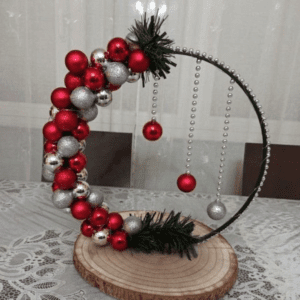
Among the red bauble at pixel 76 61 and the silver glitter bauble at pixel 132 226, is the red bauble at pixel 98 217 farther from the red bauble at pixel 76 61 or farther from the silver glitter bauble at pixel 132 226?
the red bauble at pixel 76 61

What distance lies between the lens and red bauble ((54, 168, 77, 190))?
2.00 feet

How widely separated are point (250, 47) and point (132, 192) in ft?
2.34

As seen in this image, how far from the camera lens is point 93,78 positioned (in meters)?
0.58

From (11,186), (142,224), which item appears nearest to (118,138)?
(11,186)

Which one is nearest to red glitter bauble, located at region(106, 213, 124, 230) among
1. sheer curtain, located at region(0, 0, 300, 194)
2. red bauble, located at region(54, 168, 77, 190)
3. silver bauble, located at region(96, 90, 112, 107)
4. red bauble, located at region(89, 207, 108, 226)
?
red bauble, located at region(89, 207, 108, 226)

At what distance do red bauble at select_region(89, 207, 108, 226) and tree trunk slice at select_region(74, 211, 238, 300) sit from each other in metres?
0.06

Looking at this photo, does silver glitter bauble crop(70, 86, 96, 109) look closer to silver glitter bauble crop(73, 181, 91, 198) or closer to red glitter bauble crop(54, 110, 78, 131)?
red glitter bauble crop(54, 110, 78, 131)

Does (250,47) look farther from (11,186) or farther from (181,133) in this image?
(11,186)

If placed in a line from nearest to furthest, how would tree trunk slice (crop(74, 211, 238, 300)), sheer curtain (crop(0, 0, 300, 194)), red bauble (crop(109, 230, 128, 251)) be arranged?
tree trunk slice (crop(74, 211, 238, 300)), red bauble (crop(109, 230, 128, 251)), sheer curtain (crop(0, 0, 300, 194))

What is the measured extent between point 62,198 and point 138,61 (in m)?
0.30

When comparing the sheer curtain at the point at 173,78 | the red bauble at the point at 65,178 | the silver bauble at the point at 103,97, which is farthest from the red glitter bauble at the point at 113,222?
the sheer curtain at the point at 173,78

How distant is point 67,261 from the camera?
644mm

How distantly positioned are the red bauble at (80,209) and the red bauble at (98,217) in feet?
0.05

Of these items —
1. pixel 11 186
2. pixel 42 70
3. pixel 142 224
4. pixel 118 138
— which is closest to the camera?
pixel 142 224
